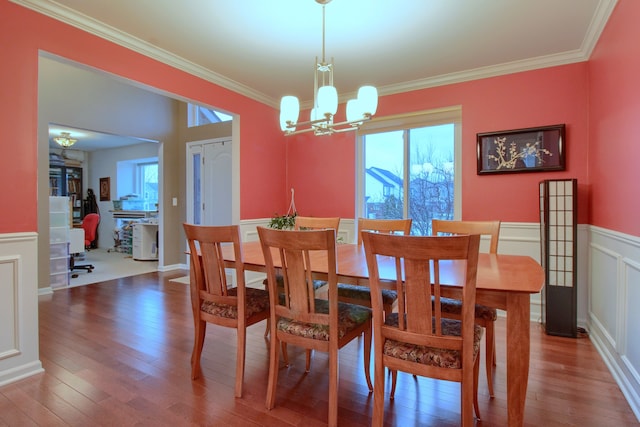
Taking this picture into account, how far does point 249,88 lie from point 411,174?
2163 mm

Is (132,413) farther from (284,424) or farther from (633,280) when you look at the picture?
(633,280)

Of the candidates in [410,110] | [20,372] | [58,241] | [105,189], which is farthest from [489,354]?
[105,189]

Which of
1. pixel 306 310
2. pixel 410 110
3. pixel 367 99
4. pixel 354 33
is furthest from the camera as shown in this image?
pixel 410 110

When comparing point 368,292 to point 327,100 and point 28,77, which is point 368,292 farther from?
point 28,77

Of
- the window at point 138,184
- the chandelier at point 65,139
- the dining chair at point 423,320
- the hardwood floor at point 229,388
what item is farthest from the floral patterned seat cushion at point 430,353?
the window at point 138,184

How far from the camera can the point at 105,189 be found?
320 inches

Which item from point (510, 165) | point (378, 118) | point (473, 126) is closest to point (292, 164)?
point (378, 118)

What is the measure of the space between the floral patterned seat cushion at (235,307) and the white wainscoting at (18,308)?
44.9 inches

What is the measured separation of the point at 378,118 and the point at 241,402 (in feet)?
10.7

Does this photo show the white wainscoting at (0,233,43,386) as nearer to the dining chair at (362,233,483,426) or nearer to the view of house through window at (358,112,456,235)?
the dining chair at (362,233,483,426)

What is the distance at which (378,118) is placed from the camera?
397 cm

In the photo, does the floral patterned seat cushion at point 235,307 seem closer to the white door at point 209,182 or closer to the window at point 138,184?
the white door at point 209,182

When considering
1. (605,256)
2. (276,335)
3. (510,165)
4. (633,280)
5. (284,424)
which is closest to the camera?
(284,424)


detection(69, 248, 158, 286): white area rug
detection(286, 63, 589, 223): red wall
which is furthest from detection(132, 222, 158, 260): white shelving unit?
detection(286, 63, 589, 223): red wall
